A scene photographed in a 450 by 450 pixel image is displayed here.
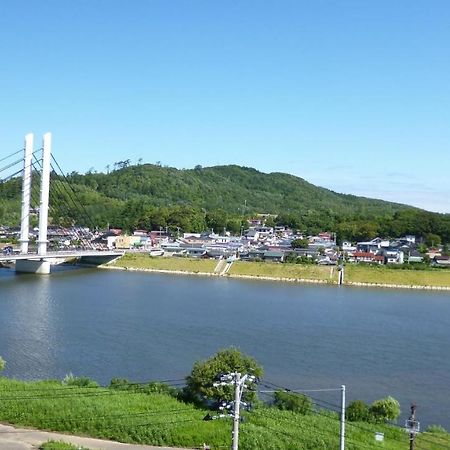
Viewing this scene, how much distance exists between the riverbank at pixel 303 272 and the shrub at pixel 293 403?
8104 millimetres

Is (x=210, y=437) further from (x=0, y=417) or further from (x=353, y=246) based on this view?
(x=353, y=246)

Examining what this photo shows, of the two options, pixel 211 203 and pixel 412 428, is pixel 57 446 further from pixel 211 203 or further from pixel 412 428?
pixel 211 203

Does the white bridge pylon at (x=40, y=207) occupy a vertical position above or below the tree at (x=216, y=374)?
above

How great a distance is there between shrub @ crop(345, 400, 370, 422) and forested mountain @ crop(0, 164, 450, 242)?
12.0 metres

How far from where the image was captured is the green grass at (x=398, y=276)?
11984 millimetres

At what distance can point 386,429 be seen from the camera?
3.79 meters

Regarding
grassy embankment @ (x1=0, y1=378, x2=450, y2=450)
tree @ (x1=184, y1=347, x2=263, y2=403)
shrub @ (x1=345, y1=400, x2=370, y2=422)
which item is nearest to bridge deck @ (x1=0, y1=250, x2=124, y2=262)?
grassy embankment @ (x1=0, y1=378, x2=450, y2=450)

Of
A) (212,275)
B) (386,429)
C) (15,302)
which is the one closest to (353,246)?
(212,275)

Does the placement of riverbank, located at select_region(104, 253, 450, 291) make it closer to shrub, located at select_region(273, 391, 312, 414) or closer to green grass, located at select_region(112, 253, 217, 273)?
green grass, located at select_region(112, 253, 217, 273)

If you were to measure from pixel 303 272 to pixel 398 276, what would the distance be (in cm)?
170

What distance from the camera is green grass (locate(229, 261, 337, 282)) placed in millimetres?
12336

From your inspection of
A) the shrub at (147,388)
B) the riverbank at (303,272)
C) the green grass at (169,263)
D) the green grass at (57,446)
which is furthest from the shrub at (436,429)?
the green grass at (169,263)

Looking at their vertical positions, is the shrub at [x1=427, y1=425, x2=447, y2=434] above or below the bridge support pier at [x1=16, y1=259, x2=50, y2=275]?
below

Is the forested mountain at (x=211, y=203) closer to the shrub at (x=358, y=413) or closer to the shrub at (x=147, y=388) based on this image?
the shrub at (x=147, y=388)
